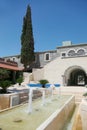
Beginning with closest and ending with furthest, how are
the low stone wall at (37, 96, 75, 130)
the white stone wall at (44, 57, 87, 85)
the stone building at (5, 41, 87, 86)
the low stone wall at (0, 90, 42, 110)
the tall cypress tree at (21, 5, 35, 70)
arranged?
1. the low stone wall at (37, 96, 75, 130)
2. the low stone wall at (0, 90, 42, 110)
3. the white stone wall at (44, 57, 87, 85)
4. the stone building at (5, 41, 87, 86)
5. the tall cypress tree at (21, 5, 35, 70)

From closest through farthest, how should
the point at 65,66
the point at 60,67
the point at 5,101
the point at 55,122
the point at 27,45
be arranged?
the point at 55,122 < the point at 5,101 < the point at 65,66 < the point at 60,67 < the point at 27,45

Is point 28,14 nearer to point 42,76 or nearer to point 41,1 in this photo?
point 42,76

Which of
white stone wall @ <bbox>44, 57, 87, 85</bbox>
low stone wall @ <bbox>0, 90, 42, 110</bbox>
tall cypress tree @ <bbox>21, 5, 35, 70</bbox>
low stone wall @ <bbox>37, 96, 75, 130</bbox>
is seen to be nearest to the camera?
low stone wall @ <bbox>37, 96, 75, 130</bbox>

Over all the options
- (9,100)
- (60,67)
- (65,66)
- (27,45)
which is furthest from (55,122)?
(27,45)

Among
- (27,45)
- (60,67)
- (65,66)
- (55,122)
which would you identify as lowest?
(55,122)

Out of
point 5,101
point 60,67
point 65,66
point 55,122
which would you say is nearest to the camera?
point 55,122

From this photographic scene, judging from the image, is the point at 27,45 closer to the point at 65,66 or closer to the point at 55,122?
the point at 65,66

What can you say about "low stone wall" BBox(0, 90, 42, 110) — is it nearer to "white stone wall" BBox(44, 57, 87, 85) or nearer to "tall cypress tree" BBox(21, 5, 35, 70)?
"white stone wall" BBox(44, 57, 87, 85)

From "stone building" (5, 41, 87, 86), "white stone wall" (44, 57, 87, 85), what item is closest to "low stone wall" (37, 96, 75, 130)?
"white stone wall" (44, 57, 87, 85)

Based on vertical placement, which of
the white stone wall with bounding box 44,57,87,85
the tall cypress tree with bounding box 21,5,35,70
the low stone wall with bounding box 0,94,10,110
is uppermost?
the tall cypress tree with bounding box 21,5,35,70

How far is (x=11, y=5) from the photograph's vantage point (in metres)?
12.6

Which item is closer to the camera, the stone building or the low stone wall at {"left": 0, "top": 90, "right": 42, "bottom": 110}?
the low stone wall at {"left": 0, "top": 90, "right": 42, "bottom": 110}

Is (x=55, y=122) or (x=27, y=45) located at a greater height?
(x=27, y=45)

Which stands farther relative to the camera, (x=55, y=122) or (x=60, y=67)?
(x=60, y=67)
